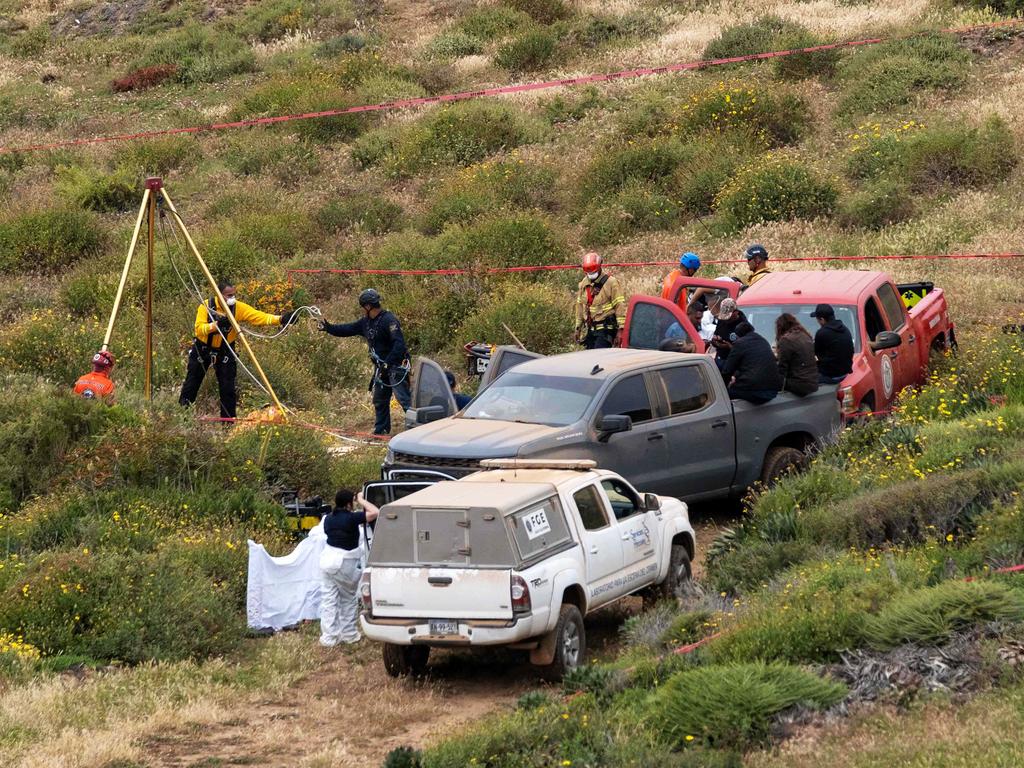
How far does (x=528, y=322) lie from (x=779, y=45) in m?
15.5

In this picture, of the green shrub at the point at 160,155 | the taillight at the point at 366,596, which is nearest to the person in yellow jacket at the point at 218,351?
the taillight at the point at 366,596

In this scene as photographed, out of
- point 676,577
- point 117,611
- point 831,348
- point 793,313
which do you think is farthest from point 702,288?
point 117,611

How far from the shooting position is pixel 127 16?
1828 inches

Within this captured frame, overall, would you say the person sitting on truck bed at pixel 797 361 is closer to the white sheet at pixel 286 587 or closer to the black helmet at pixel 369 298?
the black helmet at pixel 369 298

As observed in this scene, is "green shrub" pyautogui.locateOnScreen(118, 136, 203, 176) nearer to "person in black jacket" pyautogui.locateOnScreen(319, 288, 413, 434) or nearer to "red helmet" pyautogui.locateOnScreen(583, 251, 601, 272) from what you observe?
"person in black jacket" pyautogui.locateOnScreen(319, 288, 413, 434)

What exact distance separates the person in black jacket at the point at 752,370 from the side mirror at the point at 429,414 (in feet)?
8.66

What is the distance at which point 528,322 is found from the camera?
2020cm

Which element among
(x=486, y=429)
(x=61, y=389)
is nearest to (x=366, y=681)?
(x=486, y=429)

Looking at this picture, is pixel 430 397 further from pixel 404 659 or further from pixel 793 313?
pixel 404 659

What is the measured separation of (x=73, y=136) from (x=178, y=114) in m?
2.58

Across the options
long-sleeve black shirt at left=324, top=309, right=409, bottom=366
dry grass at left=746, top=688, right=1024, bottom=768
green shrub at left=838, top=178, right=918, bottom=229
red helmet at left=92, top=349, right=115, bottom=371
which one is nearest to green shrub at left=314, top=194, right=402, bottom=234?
green shrub at left=838, top=178, right=918, bottom=229

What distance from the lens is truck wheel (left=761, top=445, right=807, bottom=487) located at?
13.8 metres

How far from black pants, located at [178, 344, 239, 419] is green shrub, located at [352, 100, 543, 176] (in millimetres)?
14016

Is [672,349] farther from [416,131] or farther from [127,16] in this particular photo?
[127,16]
